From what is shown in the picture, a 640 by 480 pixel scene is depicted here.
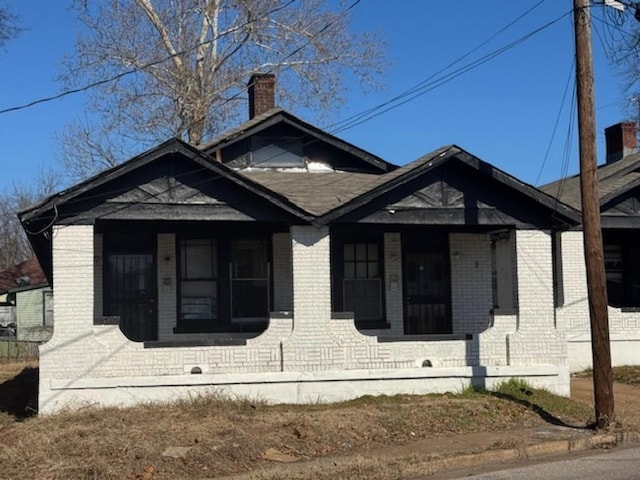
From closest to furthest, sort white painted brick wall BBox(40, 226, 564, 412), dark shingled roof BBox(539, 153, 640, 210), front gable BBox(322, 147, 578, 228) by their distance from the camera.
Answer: white painted brick wall BBox(40, 226, 564, 412) → front gable BBox(322, 147, 578, 228) → dark shingled roof BBox(539, 153, 640, 210)

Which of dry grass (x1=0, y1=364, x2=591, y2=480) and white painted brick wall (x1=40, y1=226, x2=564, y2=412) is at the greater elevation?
white painted brick wall (x1=40, y1=226, x2=564, y2=412)

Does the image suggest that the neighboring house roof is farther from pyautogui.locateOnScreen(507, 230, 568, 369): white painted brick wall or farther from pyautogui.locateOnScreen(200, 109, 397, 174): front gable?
pyautogui.locateOnScreen(507, 230, 568, 369): white painted brick wall

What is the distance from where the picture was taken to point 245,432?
36.3 feet

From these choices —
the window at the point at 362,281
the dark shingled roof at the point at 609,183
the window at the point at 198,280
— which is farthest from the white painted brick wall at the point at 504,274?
the window at the point at 198,280

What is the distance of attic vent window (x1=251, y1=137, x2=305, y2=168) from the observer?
62.7 feet

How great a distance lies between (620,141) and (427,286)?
11191mm

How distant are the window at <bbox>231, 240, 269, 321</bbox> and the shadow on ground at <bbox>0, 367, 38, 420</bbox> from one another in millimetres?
4204

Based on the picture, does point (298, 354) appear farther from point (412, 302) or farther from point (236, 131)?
point (236, 131)

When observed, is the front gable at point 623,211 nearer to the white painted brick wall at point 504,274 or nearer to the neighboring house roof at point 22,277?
the white painted brick wall at point 504,274

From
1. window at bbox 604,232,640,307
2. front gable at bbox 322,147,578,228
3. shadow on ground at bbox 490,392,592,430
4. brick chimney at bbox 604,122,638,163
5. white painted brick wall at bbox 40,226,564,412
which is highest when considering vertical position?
brick chimney at bbox 604,122,638,163

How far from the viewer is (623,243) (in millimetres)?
20172

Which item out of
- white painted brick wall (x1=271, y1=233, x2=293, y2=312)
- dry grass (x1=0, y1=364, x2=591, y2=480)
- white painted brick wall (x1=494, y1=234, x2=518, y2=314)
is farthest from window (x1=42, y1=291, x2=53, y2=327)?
white painted brick wall (x1=494, y1=234, x2=518, y2=314)

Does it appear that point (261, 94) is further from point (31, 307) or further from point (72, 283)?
point (31, 307)

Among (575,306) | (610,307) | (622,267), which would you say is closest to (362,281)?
(575,306)
